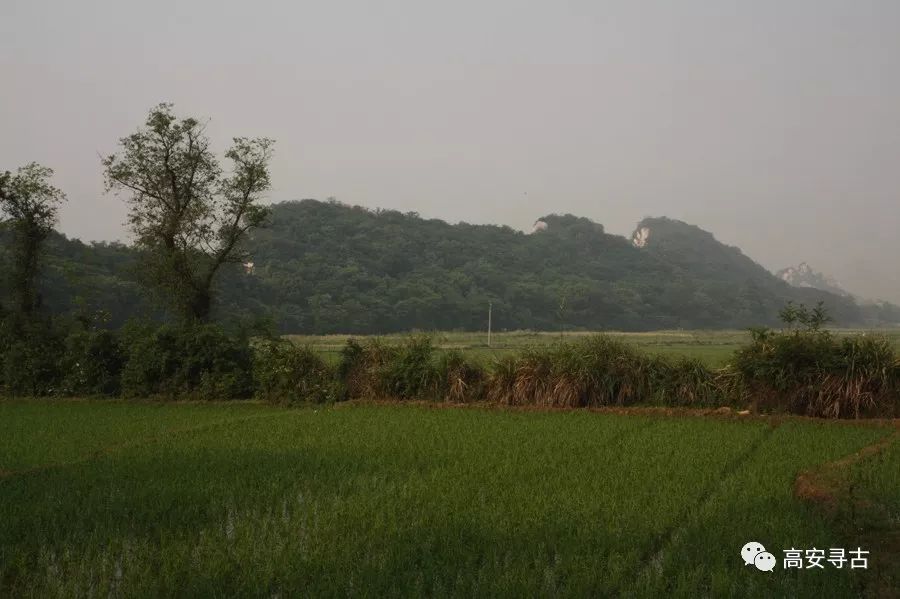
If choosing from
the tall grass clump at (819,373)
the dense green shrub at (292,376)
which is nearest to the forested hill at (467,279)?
the dense green shrub at (292,376)

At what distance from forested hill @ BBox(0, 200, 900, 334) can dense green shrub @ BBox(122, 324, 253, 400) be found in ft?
9.43

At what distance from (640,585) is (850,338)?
11.8m

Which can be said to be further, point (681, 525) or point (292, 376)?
point (292, 376)

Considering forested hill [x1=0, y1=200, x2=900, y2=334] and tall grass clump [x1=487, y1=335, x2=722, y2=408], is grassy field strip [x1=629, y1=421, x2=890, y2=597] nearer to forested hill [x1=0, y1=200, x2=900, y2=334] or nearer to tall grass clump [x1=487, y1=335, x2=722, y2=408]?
tall grass clump [x1=487, y1=335, x2=722, y2=408]

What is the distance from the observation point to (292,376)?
18.0 metres

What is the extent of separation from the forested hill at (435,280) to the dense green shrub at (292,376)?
5065mm

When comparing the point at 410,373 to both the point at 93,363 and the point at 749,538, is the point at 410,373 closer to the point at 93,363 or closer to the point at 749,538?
the point at 93,363

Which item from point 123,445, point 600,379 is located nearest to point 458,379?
point 600,379

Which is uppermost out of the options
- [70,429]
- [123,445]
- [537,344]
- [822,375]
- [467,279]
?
[467,279]

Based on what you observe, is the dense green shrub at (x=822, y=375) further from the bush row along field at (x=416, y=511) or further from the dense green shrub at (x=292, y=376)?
the dense green shrub at (x=292, y=376)

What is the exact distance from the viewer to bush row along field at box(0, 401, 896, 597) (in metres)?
5.38

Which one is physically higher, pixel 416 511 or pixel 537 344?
pixel 537 344

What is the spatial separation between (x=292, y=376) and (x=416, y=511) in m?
11.3

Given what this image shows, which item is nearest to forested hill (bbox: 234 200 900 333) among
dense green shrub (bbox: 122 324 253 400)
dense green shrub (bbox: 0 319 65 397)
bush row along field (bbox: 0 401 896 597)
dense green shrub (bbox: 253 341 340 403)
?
dense green shrub (bbox: 0 319 65 397)
